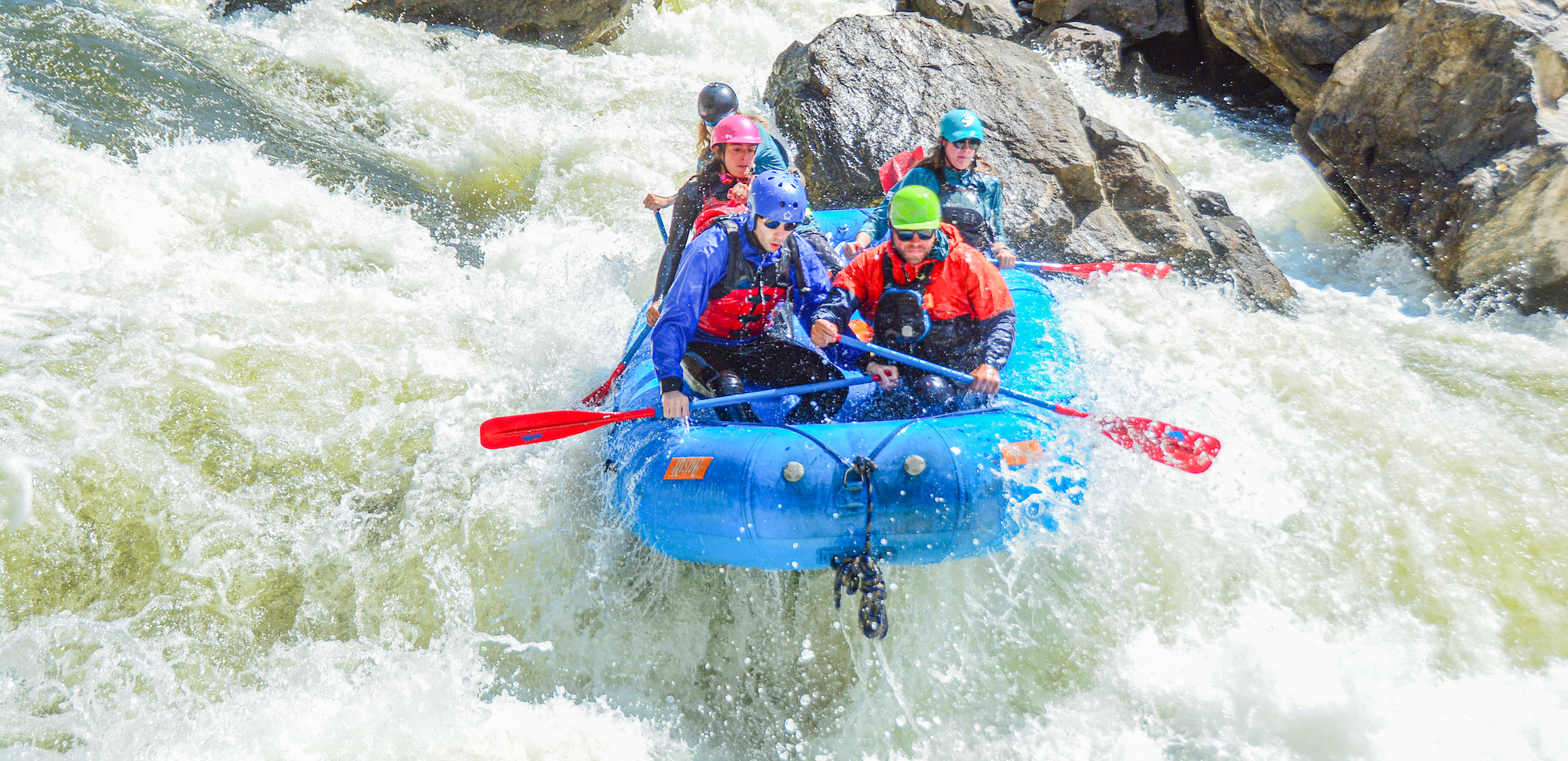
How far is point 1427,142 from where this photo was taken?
6062 mm

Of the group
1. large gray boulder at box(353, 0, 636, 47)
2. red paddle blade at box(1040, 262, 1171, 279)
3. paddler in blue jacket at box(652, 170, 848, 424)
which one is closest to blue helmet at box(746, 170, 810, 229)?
paddler in blue jacket at box(652, 170, 848, 424)

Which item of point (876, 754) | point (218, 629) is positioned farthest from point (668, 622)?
point (218, 629)

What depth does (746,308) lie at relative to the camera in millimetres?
3578

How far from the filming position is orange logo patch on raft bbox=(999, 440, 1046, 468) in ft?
10.1

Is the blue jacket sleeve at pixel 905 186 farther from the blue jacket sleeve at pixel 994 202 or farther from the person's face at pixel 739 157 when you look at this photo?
the person's face at pixel 739 157

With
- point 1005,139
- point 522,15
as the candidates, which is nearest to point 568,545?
point 1005,139

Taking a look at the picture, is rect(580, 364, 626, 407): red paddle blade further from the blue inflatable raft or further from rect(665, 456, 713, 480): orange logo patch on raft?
rect(665, 456, 713, 480): orange logo patch on raft

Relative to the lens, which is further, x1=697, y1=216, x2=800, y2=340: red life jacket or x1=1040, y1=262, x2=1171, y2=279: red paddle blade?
x1=1040, y1=262, x2=1171, y2=279: red paddle blade

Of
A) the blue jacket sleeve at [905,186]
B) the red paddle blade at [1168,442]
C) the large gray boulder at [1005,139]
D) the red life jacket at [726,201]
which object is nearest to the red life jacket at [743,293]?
the red life jacket at [726,201]

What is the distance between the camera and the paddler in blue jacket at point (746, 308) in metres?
3.30

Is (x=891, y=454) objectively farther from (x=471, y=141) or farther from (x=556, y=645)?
(x=471, y=141)

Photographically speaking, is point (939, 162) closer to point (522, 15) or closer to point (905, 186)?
point (905, 186)

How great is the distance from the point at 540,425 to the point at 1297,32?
24.6ft

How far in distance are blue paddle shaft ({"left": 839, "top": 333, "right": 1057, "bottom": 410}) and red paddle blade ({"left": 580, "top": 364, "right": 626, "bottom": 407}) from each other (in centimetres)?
131
